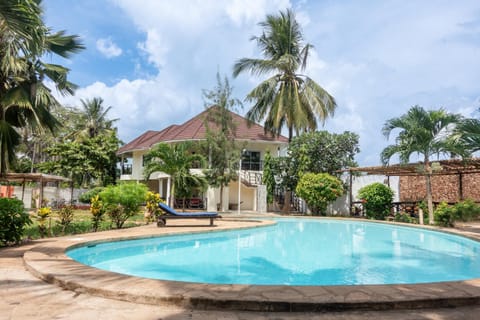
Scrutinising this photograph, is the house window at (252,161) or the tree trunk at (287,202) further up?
the house window at (252,161)

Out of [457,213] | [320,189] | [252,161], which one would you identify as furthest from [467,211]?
[252,161]

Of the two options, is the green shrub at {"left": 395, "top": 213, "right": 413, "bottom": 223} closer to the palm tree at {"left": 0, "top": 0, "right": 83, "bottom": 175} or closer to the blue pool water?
the blue pool water

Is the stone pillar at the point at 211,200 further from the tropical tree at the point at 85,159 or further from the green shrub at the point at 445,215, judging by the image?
the green shrub at the point at 445,215

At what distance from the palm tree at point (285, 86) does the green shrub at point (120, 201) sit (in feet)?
45.8

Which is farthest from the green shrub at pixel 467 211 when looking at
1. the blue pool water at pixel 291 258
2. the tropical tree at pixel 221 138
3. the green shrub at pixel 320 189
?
the tropical tree at pixel 221 138

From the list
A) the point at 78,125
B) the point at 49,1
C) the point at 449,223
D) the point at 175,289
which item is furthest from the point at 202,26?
the point at 78,125

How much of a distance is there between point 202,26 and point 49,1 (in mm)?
5150

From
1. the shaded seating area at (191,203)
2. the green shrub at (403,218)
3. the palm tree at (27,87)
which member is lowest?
the green shrub at (403,218)

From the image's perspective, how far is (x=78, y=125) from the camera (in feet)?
124

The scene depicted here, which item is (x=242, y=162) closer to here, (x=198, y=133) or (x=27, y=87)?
(x=198, y=133)

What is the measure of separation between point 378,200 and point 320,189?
3.36 m

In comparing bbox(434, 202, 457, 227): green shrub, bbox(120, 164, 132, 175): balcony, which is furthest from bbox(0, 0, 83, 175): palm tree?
bbox(120, 164, 132, 175): balcony

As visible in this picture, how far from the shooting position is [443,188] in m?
20.2

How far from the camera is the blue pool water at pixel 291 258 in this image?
253 inches
